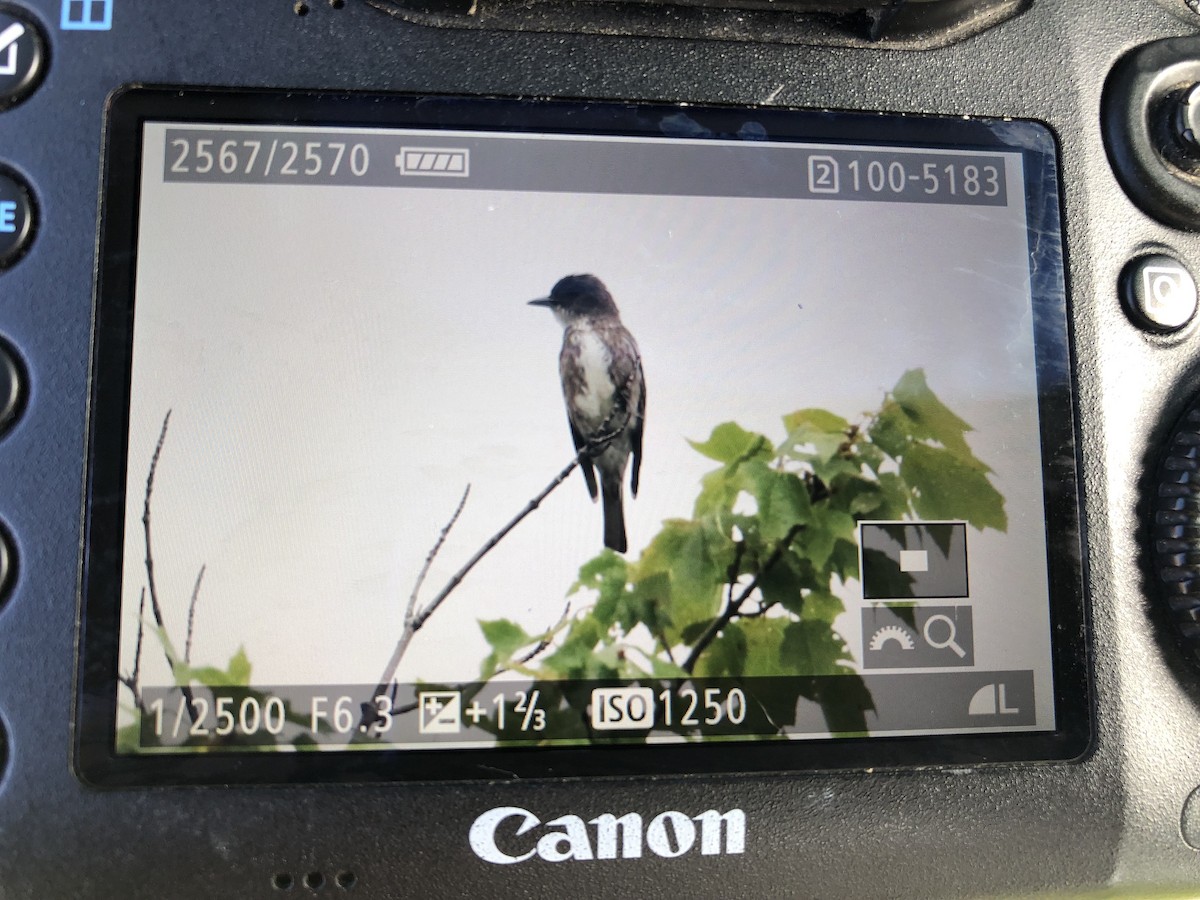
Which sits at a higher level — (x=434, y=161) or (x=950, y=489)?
(x=434, y=161)

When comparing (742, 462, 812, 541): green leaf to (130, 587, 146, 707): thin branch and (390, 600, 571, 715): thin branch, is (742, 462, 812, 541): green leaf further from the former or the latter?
(130, 587, 146, 707): thin branch

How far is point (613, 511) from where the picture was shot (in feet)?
1.49

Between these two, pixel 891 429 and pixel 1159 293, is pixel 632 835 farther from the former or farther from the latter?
pixel 1159 293

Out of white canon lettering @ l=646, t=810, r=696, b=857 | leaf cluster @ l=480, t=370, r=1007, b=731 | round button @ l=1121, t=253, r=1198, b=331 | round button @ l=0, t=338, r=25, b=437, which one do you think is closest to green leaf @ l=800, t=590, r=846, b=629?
leaf cluster @ l=480, t=370, r=1007, b=731

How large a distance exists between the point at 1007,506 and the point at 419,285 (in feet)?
1.00

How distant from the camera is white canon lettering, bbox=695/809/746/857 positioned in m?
0.45

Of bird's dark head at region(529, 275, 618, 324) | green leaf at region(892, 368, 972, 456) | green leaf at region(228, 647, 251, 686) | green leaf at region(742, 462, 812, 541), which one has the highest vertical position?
bird's dark head at region(529, 275, 618, 324)

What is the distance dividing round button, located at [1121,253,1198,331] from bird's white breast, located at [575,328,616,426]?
268 mm

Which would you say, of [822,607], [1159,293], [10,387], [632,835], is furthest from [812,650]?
[10,387]

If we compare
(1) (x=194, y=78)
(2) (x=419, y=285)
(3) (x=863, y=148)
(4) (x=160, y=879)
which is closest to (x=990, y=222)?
(3) (x=863, y=148)

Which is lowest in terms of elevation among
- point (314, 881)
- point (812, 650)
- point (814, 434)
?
point (314, 881)

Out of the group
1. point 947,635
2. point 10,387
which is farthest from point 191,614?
point 947,635

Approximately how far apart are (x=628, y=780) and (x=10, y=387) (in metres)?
0.34

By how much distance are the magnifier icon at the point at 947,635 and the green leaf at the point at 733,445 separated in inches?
4.4
